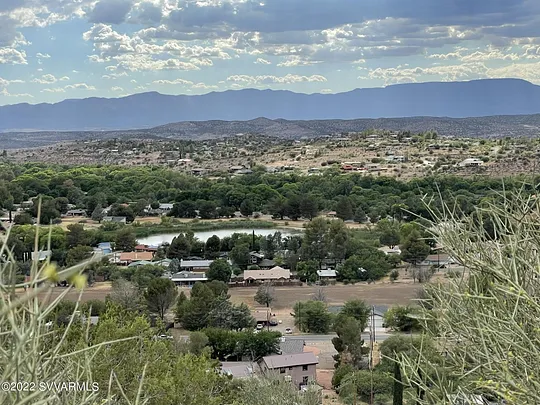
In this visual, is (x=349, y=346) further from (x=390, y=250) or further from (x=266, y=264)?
(x=390, y=250)

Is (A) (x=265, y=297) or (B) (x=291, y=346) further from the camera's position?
(A) (x=265, y=297)

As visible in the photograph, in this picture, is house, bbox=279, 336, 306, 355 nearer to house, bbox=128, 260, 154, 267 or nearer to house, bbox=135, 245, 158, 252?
house, bbox=128, 260, 154, 267

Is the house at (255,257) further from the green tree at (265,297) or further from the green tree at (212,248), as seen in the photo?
the green tree at (265,297)

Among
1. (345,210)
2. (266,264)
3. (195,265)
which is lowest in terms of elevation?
(266,264)

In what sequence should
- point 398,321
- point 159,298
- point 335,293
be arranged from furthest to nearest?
point 335,293 → point 159,298 → point 398,321

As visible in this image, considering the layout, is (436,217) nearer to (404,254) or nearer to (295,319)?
(295,319)

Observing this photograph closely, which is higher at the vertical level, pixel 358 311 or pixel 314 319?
pixel 358 311

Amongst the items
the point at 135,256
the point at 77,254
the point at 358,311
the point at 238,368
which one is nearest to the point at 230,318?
the point at 358,311

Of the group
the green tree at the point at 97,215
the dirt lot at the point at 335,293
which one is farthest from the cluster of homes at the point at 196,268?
the green tree at the point at 97,215
